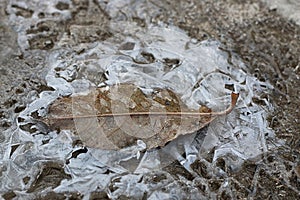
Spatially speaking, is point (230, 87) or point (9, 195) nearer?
point (9, 195)

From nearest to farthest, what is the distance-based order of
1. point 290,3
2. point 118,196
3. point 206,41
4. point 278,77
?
point 118,196 < point 278,77 < point 206,41 < point 290,3

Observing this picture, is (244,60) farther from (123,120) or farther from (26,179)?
(26,179)

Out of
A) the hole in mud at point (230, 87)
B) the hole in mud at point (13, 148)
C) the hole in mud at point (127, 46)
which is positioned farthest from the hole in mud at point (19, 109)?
the hole in mud at point (230, 87)

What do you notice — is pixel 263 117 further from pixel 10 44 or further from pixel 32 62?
pixel 10 44

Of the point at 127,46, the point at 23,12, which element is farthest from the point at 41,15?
the point at 127,46

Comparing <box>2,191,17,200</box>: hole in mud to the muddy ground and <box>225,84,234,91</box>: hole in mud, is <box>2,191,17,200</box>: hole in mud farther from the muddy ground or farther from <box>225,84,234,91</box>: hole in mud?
<box>225,84,234,91</box>: hole in mud

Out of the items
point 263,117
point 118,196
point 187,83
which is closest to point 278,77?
point 263,117
